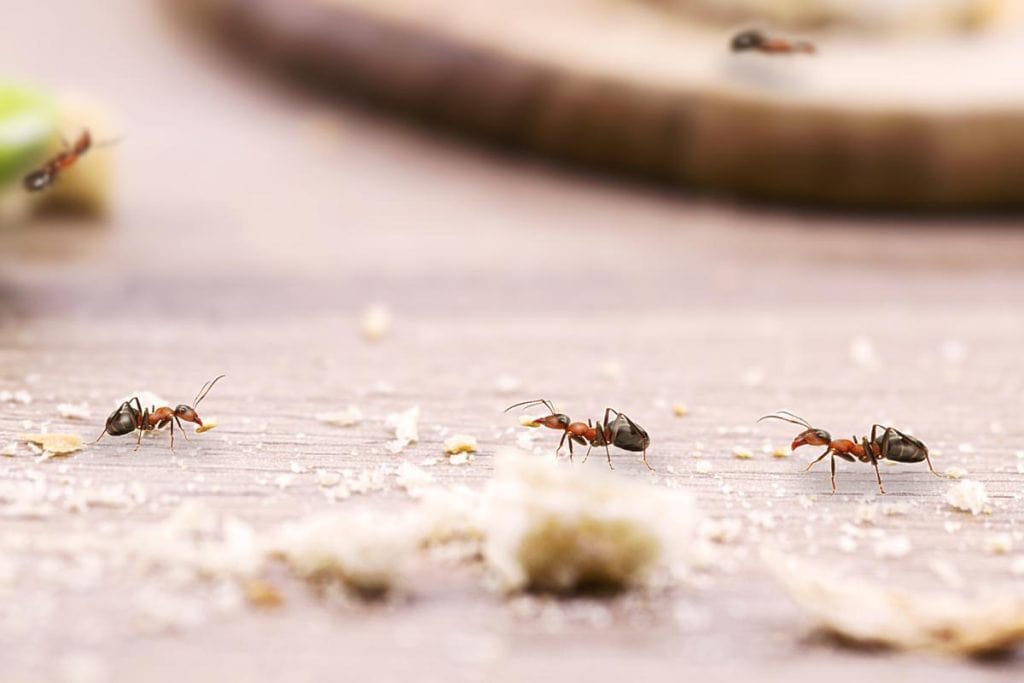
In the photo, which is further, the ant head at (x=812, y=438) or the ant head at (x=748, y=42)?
the ant head at (x=748, y=42)

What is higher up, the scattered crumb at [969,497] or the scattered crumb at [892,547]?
the scattered crumb at [969,497]

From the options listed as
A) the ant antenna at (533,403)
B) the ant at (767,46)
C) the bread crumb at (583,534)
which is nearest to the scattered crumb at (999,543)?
the bread crumb at (583,534)

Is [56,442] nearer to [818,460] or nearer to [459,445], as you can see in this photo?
[459,445]

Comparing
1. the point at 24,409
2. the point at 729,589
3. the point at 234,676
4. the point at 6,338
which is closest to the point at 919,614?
the point at 729,589

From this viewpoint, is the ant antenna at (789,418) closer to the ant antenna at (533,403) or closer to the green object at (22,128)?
the ant antenna at (533,403)

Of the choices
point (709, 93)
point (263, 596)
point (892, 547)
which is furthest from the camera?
point (709, 93)

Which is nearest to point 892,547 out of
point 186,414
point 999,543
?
point 999,543

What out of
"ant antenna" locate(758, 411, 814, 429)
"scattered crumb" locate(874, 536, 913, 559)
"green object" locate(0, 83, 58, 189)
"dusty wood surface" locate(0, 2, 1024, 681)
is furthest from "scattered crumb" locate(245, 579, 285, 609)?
"green object" locate(0, 83, 58, 189)

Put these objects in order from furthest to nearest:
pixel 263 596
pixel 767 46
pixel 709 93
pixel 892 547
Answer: pixel 709 93, pixel 767 46, pixel 892 547, pixel 263 596
